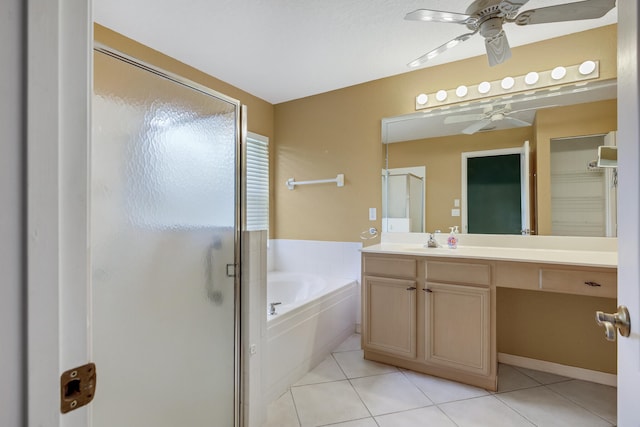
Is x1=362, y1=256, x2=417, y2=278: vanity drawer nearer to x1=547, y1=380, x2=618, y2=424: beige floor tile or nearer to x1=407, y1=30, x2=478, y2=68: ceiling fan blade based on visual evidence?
x1=547, y1=380, x2=618, y2=424: beige floor tile

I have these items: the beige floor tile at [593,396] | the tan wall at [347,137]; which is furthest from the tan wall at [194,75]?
the beige floor tile at [593,396]

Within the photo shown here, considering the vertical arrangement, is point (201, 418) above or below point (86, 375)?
below

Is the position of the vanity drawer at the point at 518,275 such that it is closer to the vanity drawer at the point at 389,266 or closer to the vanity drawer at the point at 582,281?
the vanity drawer at the point at 582,281

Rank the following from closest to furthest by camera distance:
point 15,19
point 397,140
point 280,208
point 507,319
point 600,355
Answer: point 15,19 → point 600,355 → point 507,319 → point 397,140 → point 280,208

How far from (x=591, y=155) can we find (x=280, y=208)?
2746 millimetres

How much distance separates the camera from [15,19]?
377mm

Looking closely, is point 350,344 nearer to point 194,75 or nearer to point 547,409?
point 547,409

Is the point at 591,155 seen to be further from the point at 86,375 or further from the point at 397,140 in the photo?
the point at 86,375

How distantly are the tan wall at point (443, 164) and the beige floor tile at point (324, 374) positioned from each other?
139cm

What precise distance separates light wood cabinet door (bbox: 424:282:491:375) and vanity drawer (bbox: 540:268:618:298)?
0.33 metres

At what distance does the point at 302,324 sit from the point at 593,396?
190 centimetres

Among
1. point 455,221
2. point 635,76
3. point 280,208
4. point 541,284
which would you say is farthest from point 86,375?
point 280,208

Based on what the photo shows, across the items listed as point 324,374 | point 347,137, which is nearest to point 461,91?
point 347,137

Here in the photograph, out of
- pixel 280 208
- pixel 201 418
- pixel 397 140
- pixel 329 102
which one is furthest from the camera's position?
pixel 280 208
